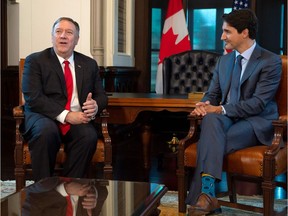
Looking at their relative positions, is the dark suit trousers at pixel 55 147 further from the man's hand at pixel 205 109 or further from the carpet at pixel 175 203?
the man's hand at pixel 205 109

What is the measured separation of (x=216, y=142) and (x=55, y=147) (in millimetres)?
956

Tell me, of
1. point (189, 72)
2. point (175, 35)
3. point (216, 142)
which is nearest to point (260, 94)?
point (216, 142)

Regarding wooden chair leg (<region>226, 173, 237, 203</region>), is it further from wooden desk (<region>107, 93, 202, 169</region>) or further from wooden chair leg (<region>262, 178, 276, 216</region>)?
wooden desk (<region>107, 93, 202, 169</region>)

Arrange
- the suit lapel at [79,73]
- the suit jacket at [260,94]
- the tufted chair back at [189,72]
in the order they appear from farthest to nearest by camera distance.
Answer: the tufted chair back at [189,72]
the suit lapel at [79,73]
the suit jacket at [260,94]

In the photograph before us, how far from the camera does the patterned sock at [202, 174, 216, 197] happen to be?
2781 mm

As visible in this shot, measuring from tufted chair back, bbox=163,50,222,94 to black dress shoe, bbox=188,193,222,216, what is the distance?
2.15m

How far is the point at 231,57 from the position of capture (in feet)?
10.4

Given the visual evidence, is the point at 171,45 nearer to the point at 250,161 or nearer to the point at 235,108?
the point at 235,108

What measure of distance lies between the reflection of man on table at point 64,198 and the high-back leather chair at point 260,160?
0.77m

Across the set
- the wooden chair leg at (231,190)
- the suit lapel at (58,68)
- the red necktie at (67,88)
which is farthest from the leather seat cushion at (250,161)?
the suit lapel at (58,68)

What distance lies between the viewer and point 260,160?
2.72 m

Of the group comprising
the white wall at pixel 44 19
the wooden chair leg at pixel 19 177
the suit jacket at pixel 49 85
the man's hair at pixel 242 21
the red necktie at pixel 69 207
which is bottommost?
the wooden chair leg at pixel 19 177

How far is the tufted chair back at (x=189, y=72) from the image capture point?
484cm

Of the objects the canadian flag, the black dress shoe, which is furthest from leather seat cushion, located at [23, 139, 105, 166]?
the canadian flag
